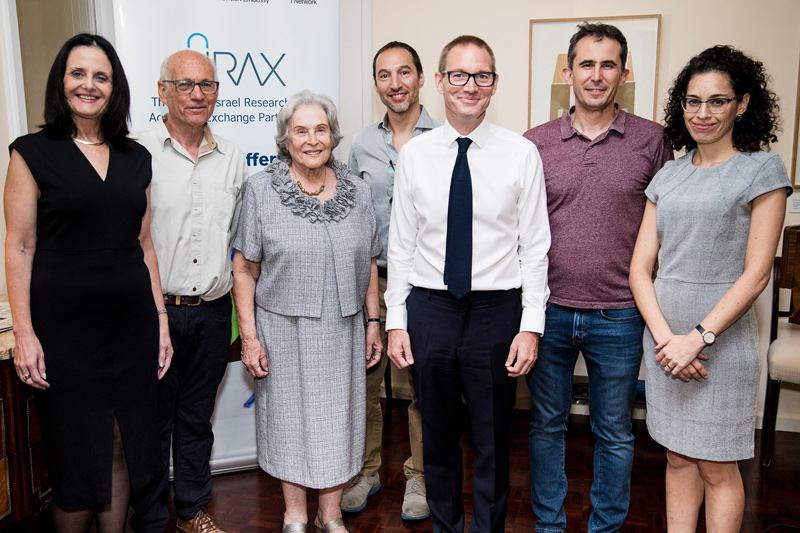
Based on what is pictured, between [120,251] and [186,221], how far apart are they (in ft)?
1.24

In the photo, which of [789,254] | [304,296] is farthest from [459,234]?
[789,254]

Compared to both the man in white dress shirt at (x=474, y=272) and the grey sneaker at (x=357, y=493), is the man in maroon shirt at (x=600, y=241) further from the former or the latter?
the grey sneaker at (x=357, y=493)

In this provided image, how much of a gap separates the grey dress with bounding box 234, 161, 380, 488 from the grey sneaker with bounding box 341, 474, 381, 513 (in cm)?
46

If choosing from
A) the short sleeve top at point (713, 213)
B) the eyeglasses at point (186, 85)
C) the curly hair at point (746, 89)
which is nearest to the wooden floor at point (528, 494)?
the short sleeve top at point (713, 213)

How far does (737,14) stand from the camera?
11.2 feet

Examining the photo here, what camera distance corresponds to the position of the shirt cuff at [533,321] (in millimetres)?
1996

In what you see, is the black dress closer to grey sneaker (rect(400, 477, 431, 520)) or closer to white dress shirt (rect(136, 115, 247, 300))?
white dress shirt (rect(136, 115, 247, 300))

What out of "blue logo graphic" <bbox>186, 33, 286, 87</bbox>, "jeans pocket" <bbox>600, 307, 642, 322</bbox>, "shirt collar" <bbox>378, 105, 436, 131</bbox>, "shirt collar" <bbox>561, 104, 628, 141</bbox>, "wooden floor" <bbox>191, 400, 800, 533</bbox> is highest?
"blue logo graphic" <bbox>186, 33, 286, 87</bbox>

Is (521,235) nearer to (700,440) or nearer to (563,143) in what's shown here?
(563,143)

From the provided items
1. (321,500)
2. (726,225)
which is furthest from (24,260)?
(726,225)

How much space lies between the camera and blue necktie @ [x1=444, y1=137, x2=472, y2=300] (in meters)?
1.96

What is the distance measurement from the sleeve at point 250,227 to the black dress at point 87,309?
13.4 inches

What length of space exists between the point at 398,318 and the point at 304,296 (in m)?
0.33

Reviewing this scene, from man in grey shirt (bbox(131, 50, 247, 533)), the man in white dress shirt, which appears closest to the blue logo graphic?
man in grey shirt (bbox(131, 50, 247, 533))
